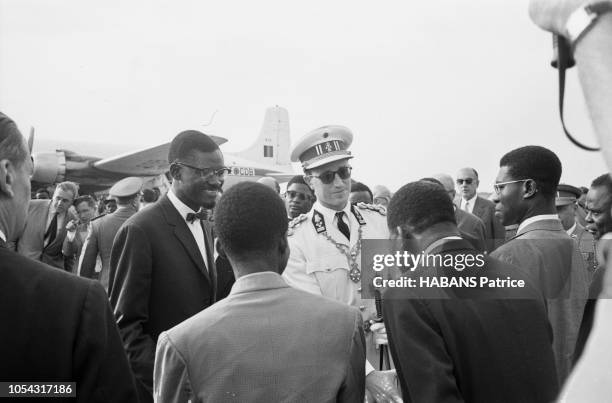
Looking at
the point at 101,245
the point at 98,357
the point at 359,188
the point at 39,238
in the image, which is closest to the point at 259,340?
the point at 98,357

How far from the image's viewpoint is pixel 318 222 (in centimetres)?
399

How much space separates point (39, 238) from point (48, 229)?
0.39 metres

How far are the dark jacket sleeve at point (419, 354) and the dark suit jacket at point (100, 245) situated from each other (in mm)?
4377

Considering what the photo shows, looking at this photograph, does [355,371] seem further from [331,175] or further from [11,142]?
[331,175]

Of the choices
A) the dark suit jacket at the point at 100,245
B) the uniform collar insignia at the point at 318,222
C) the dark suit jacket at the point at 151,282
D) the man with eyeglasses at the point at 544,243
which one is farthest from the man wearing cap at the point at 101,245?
the man with eyeglasses at the point at 544,243

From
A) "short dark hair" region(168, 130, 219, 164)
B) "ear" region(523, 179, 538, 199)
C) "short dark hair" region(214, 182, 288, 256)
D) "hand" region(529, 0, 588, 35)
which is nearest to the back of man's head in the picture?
"short dark hair" region(214, 182, 288, 256)

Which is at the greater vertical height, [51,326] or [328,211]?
[328,211]

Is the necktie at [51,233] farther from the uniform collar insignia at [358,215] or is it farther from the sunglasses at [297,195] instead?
the uniform collar insignia at [358,215]

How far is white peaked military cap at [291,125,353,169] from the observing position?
4.22 m

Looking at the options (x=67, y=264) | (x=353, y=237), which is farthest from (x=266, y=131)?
(x=353, y=237)

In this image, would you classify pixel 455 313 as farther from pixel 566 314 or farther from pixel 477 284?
pixel 566 314

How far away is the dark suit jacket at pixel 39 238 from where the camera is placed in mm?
6910

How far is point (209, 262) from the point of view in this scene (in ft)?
11.9

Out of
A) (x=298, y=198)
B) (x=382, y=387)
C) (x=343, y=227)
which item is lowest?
(x=382, y=387)
